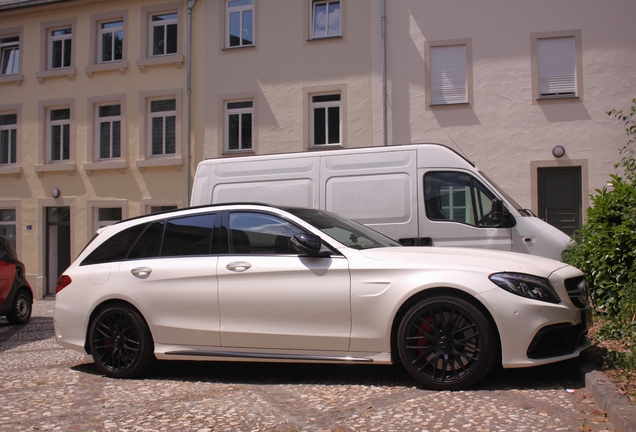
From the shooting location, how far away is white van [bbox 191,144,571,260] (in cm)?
966

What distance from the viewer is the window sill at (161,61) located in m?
19.9

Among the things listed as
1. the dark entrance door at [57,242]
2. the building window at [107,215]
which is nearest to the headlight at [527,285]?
the building window at [107,215]

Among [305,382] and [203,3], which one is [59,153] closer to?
[203,3]

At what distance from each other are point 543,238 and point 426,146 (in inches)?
78.1

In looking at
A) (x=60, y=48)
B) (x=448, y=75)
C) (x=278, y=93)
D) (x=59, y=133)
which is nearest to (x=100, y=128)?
(x=59, y=133)

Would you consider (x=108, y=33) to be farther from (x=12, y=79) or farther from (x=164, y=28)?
(x=12, y=79)

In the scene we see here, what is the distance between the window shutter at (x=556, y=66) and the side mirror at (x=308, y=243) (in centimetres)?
1242

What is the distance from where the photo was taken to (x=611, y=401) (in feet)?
15.6

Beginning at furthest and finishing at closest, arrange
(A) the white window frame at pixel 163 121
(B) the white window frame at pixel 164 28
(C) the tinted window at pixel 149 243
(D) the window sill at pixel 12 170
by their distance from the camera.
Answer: (D) the window sill at pixel 12 170
(B) the white window frame at pixel 164 28
(A) the white window frame at pixel 163 121
(C) the tinted window at pixel 149 243

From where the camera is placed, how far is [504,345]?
550 centimetres

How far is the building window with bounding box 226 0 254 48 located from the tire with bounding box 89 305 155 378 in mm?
13746

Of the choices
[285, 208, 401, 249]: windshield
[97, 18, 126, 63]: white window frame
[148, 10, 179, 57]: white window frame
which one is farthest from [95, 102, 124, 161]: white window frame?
[285, 208, 401, 249]: windshield

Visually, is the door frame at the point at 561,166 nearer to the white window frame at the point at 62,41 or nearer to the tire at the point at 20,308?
the tire at the point at 20,308

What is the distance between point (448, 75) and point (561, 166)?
3.39 m
